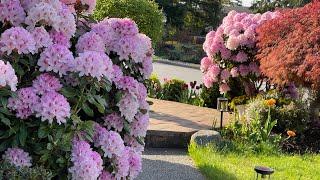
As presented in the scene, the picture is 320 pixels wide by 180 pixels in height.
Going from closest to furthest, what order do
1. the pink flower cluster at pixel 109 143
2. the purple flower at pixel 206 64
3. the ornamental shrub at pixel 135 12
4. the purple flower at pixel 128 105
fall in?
the pink flower cluster at pixel 109 143 → the purple flower at pixel 128 105 → the ornamental shrub at pixel 135 12 → the purple flower at pixel 206 64

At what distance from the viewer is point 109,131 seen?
359cm

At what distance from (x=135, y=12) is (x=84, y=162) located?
6252mm

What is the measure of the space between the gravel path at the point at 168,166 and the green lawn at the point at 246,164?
0.43 feet

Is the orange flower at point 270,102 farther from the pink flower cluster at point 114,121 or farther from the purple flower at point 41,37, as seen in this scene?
the purple flower at point 41,37

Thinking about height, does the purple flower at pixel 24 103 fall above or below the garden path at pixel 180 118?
above

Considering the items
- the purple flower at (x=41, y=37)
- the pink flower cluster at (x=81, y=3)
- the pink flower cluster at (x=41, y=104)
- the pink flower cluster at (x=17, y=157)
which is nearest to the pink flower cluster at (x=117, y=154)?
the pink flower cluster at (x=41, y=104)

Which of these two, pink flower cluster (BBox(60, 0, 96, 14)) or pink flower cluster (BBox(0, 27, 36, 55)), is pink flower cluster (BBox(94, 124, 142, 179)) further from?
pink flower cluster (BBox(60, 0, 96, 14))

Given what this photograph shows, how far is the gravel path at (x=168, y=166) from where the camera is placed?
5.96 m

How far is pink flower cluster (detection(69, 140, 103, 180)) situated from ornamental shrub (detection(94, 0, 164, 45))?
6047mm

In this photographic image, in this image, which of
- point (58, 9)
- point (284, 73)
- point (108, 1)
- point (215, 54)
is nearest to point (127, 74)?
point (58, 9)

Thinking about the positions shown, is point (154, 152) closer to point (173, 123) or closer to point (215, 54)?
point (173, 123)

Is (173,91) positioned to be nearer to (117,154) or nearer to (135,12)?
(135,12)

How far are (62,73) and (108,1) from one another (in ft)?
20.8

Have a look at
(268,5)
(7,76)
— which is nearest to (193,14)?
(268,5)
